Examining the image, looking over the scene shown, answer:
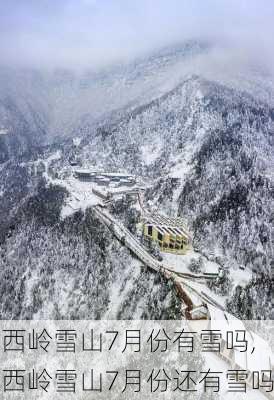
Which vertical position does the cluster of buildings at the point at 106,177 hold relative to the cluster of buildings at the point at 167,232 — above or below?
above

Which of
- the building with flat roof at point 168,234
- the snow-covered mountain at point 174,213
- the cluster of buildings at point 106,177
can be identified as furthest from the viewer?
the cluster of buildings at point 106,177

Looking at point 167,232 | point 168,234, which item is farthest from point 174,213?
point 168,234

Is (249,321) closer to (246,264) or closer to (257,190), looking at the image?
(246,264)

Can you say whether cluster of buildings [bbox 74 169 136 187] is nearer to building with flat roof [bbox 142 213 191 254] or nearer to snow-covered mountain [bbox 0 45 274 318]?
snow-covered mountain [bbox 0 45 274 318]

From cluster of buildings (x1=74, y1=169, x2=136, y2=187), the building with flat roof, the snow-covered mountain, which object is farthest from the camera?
cluster of buildings (x1=74, y1=169, x2=136, y2=187)

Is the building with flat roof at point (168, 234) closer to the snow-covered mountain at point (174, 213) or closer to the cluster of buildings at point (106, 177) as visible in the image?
the snow-covered mountain at point (174, 213)

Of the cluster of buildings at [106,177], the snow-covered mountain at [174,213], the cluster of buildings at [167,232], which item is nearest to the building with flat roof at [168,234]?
the cluster of buildings at [167,232]

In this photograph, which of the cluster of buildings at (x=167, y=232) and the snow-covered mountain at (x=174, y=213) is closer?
the snow-covered mountain at (x=174, y=213)

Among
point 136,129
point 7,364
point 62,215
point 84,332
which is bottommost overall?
point 7,364

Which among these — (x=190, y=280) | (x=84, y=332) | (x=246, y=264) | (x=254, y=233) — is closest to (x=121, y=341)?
(x=84, y=332)

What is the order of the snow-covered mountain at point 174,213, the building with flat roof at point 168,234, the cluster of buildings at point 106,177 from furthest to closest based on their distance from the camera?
1. the cluster of buildings at point 106,177
2. the building with flat roof at point 168,234
3. the snow-covered mountain at point 174,213

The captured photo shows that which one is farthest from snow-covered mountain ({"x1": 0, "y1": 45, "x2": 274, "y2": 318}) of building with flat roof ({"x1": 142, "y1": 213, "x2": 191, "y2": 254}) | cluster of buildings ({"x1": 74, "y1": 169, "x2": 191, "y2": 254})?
building with flat roof ({"x1": 142, "y1": 213, "x2": 191, "y2": 254})
